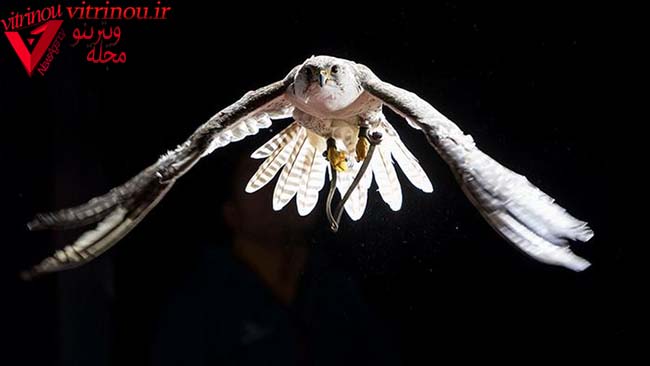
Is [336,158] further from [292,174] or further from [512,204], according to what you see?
[512,204]

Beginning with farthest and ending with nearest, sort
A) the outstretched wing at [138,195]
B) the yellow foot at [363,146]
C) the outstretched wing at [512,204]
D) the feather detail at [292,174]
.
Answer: the feather detail at [292,174] < the yellow foot at [363,146] < the outstretched wing at [138,195] < the outstretched wing at [512,204]

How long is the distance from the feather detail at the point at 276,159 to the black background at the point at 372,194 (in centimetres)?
6

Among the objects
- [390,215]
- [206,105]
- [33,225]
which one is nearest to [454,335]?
[390,215]

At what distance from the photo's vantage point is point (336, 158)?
5.77 feet

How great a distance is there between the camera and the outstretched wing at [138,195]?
163 centimetres

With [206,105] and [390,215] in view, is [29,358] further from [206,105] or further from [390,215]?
[390,215]

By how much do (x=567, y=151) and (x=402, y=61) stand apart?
35 centimetres

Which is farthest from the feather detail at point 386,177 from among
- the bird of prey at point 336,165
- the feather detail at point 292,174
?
the feather detail at point 292,174

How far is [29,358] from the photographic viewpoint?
190cm

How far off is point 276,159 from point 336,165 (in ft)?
0.52

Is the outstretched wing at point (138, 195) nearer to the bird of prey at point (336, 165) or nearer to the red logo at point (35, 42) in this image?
the bird of prey at point (336, 165)

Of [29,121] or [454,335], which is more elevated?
[29,121]

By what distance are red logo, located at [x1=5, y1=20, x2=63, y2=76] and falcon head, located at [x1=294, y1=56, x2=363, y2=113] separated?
54cm

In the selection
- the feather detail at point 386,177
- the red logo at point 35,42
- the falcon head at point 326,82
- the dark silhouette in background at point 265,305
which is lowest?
the dark silhouette in background at point 265,305
